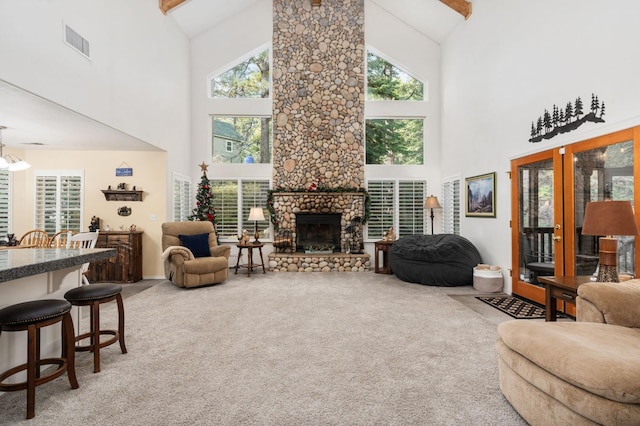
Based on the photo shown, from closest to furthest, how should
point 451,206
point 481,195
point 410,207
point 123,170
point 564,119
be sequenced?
point 564,119 < point 481,195 < point 123,170 < point 451,206 < point 410,207

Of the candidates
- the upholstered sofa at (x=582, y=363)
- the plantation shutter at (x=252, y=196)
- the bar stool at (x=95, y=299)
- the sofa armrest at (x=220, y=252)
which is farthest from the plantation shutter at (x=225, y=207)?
the upholstered sofa at (x=582, y=363)

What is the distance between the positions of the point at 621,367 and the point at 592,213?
4.96ft

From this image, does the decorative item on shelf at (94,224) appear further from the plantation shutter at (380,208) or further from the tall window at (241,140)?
the plantation shutter at (380,208)

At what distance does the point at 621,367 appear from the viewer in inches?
57.6

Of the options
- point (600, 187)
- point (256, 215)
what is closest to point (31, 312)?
point (600, 187)

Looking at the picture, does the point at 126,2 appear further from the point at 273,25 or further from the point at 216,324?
the point at 216,324

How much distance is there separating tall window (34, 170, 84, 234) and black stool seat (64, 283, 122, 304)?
435cm

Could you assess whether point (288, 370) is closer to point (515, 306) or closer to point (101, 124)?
point (515, 306)

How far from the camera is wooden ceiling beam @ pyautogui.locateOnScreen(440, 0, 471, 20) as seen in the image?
243 inches

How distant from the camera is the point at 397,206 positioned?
7.92 meters

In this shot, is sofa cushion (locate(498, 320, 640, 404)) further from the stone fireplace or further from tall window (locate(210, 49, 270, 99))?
tall window (locate(210, 49, 270, 99))

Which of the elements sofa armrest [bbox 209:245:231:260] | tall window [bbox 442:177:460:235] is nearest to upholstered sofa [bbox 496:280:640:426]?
tall window [bbox 442:177:460:235]

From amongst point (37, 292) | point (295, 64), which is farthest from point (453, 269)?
point (295, 64)

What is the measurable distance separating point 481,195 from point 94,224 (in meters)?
6.84
